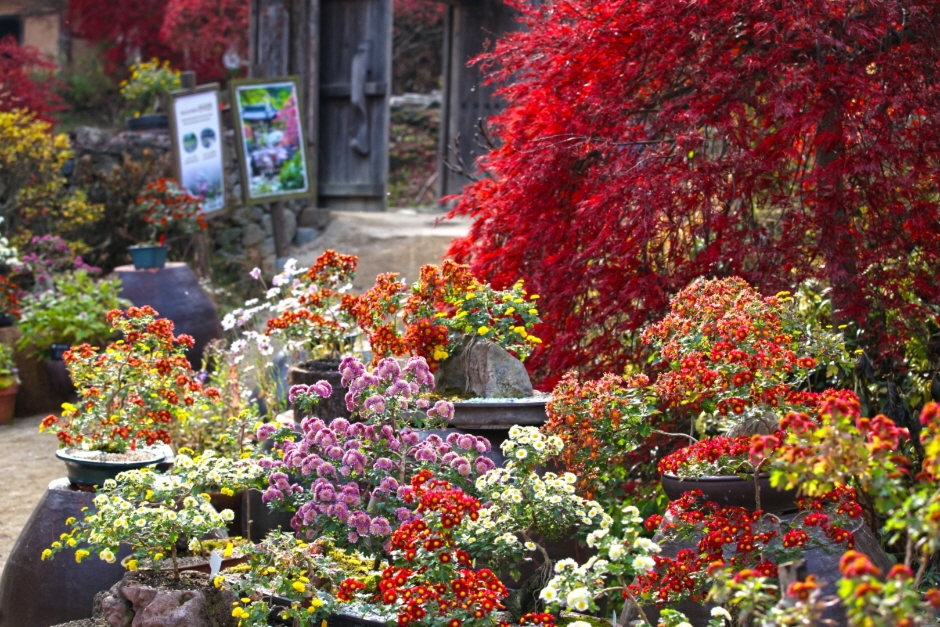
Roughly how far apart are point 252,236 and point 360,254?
1010 mm

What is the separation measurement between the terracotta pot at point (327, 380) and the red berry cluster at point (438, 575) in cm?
143

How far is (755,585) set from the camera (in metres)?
1.77

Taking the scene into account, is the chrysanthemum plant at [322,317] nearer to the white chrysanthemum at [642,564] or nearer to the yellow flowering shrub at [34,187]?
the white chrysanthemum at [642,564]

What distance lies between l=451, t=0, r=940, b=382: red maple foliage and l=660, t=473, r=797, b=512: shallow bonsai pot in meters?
0.97

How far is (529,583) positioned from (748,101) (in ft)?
5.99

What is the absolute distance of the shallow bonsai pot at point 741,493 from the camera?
267 centimetres

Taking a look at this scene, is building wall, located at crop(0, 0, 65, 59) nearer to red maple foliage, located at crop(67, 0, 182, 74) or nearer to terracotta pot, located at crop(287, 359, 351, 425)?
red maple foliage, located at crop(67, 0, 182, 74)

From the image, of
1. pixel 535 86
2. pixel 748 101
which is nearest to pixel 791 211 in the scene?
pixel 748 101

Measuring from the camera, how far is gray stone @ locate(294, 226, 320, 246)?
32.4ft

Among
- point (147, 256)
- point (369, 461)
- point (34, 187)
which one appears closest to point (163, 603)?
point (369, 461)

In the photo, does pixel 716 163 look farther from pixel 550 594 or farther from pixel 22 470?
pixel 22 470

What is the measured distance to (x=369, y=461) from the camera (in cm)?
302

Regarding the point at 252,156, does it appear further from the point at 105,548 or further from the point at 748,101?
the point at 105,548

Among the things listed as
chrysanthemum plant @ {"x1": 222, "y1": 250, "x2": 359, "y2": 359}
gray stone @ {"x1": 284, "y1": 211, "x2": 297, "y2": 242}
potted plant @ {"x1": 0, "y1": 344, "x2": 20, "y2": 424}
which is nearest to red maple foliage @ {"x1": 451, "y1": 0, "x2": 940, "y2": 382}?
chrysanthemum plant @ {"x1": 222, "y1": 250, "x2": 359, "y2": 359}
